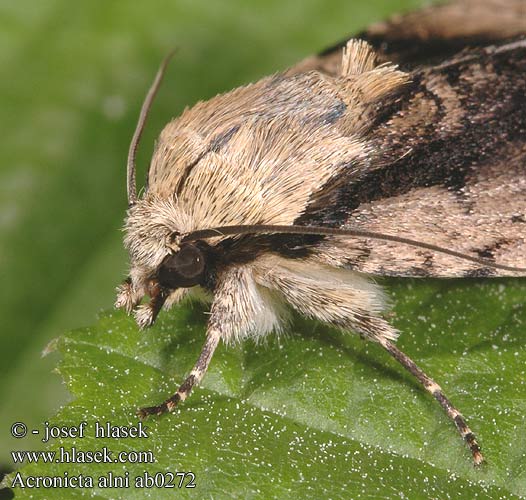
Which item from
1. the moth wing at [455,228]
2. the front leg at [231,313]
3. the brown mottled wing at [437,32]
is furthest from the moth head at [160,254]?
the brown mottled wing at [437,32]

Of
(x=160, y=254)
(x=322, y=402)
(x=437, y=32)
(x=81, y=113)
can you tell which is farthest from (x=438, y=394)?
(x=81, y=113)

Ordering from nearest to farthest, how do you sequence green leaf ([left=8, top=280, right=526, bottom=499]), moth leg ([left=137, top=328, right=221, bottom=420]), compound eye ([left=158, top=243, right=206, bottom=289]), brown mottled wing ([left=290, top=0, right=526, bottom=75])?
green leaf ([left=8, top=280, right=526, bottom=499]) → moth leg ([left=137, top=328, right=221, bottom=420]) → compound eye ([left=158, top=243, right=206, bottom=289]) → brown mottled wing ([left=290, top=0, right=526, bottom=75])

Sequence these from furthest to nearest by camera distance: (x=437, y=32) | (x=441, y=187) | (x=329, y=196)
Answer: (x=437, y=32) → (x=441, y=187) → (x=329, y=196)

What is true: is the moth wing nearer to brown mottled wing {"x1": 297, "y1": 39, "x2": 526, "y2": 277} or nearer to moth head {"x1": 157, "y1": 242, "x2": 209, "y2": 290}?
brown mottled wing {"x1": 297, "y1": 39, "x2": 526, "y2": 277}

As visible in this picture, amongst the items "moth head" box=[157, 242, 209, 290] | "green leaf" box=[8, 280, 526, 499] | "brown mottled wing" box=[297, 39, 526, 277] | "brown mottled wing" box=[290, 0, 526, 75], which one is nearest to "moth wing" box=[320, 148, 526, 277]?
"brown mottled wing" box=[297, 39, 526, 277]

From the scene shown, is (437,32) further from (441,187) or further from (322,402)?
(322,402)

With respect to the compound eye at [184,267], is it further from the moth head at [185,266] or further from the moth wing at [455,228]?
the moth wing at [455,228]
